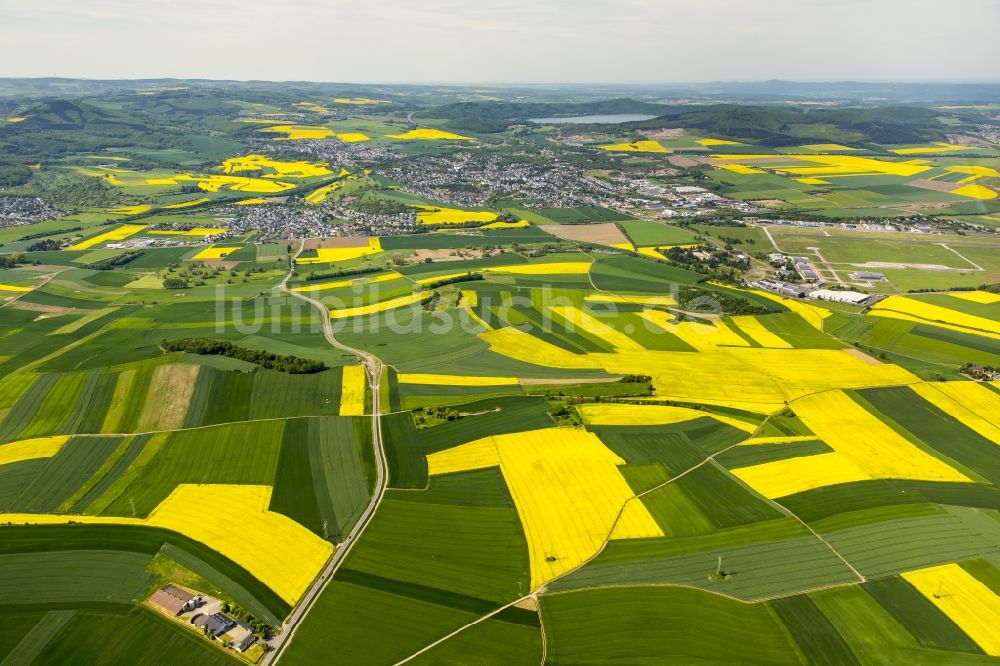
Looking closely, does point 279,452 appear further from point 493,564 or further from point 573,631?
point 573,631

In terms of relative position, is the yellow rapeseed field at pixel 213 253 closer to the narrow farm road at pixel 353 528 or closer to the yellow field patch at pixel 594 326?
the narrow farm road at pixel 353 528

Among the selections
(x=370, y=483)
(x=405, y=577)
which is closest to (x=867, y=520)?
(x=405, y=577)

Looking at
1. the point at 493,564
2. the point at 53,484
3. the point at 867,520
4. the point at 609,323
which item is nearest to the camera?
the point at 493,564

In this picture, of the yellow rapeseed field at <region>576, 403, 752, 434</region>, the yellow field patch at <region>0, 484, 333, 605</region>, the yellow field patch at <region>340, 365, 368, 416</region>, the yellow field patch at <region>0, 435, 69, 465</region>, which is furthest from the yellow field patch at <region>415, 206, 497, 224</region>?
the yellow field patch at <region>0, 484, 333, 605</region>

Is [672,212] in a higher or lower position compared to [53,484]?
higher

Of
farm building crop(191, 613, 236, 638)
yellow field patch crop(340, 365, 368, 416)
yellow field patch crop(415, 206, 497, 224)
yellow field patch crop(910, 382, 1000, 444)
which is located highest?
yellow field patch crop(415, 206, 497, 224)

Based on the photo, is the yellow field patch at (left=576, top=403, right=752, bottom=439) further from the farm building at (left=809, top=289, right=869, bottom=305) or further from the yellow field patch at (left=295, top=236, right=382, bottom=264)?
the yellow field patch at (left=295, top=236, right=382, bottom=264)

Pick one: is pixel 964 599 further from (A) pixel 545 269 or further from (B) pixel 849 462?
(A) pixel 545 269
